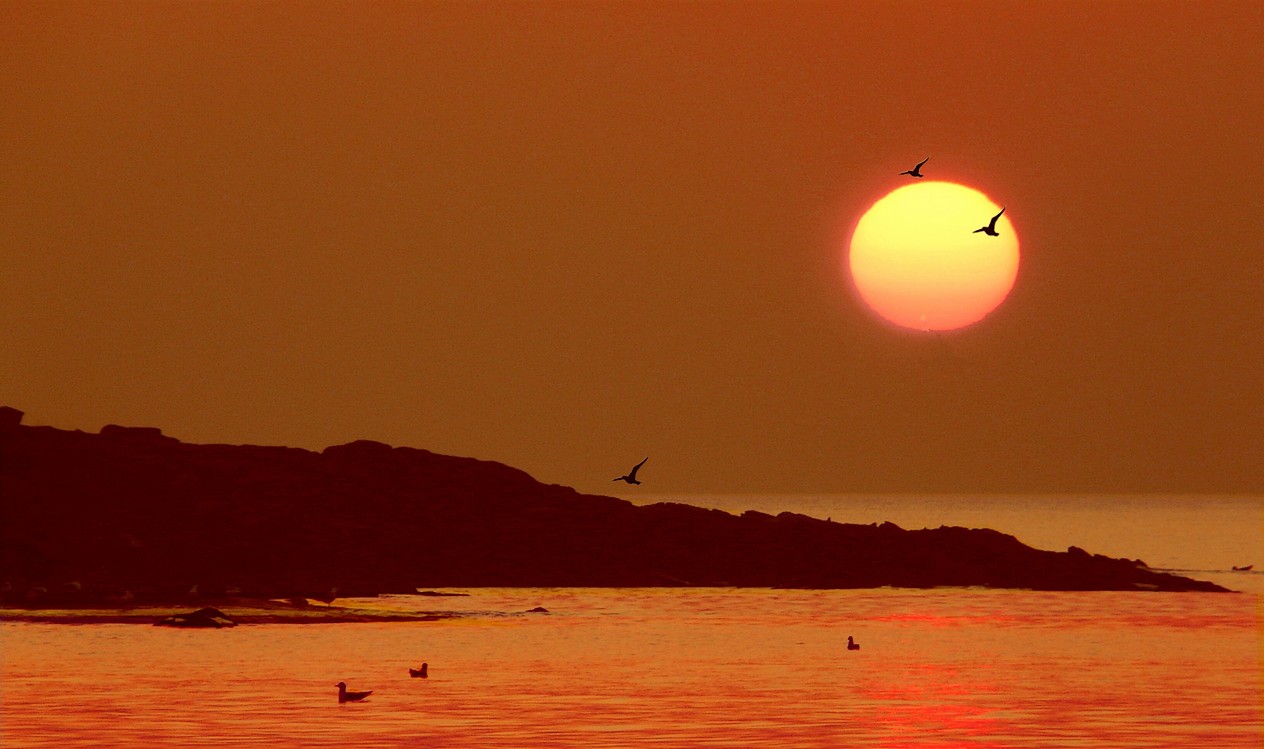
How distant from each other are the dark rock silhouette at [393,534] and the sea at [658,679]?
1538 cm

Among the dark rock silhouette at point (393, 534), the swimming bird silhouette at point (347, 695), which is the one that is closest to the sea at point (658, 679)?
the swimming bird silhouette at point (347, 695)

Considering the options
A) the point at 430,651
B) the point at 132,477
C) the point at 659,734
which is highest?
the point at 132,477

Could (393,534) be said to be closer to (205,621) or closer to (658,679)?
(205,621)

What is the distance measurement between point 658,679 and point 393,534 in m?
60.0

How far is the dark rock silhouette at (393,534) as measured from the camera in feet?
347

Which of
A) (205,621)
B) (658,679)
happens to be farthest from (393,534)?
(658,679)

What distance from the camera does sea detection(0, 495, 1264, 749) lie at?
43.8 meters

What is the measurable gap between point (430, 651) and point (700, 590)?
4442cm

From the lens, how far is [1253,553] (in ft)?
643

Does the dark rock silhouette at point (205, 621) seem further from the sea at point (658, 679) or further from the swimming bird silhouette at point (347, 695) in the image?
the swimming bird silhouette at point (347, 695)

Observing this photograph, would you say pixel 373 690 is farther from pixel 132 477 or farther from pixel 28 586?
pixel 132 477

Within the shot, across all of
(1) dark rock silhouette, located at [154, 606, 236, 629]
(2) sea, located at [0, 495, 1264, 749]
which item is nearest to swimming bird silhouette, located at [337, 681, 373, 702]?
(2) sea, located at [0, 495, 1264, 749]

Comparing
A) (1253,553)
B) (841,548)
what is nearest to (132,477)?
(841,548)

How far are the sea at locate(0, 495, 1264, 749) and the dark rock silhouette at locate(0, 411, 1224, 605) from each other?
1538 cm
